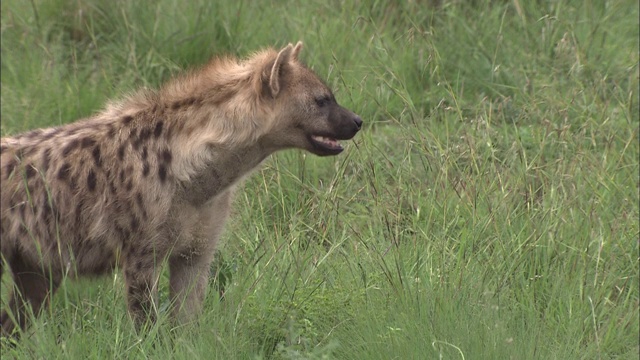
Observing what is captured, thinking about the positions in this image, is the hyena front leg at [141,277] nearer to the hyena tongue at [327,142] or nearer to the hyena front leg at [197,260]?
the hyena front leg at [197,260]

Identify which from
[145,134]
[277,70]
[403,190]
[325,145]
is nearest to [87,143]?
[145,134]

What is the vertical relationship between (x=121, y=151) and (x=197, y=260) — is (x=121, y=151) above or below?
above

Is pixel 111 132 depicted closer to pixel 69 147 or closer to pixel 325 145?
pixel 69 147

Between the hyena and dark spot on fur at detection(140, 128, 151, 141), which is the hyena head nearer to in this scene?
the hyena

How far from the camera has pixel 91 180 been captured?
15.5 feet

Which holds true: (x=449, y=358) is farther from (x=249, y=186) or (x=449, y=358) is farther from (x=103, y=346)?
(x=249, y=186)

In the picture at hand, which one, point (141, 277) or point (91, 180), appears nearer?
point (141, 277)

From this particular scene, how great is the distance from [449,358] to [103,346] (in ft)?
3.74

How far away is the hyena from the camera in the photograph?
4.60 metres

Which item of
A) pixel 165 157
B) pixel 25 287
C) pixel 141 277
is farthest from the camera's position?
pixel 25 287

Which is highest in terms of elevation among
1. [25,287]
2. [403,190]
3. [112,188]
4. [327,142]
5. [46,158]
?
[46,158]

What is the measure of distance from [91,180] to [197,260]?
49 cm

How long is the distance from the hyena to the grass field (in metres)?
0.16

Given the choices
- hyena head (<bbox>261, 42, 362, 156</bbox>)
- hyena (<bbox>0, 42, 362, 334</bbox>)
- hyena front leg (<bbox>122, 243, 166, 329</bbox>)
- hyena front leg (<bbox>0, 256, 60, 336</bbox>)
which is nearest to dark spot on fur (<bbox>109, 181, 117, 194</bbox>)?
hyena (<bbox>0, 42, 362, 334</bbox>)
